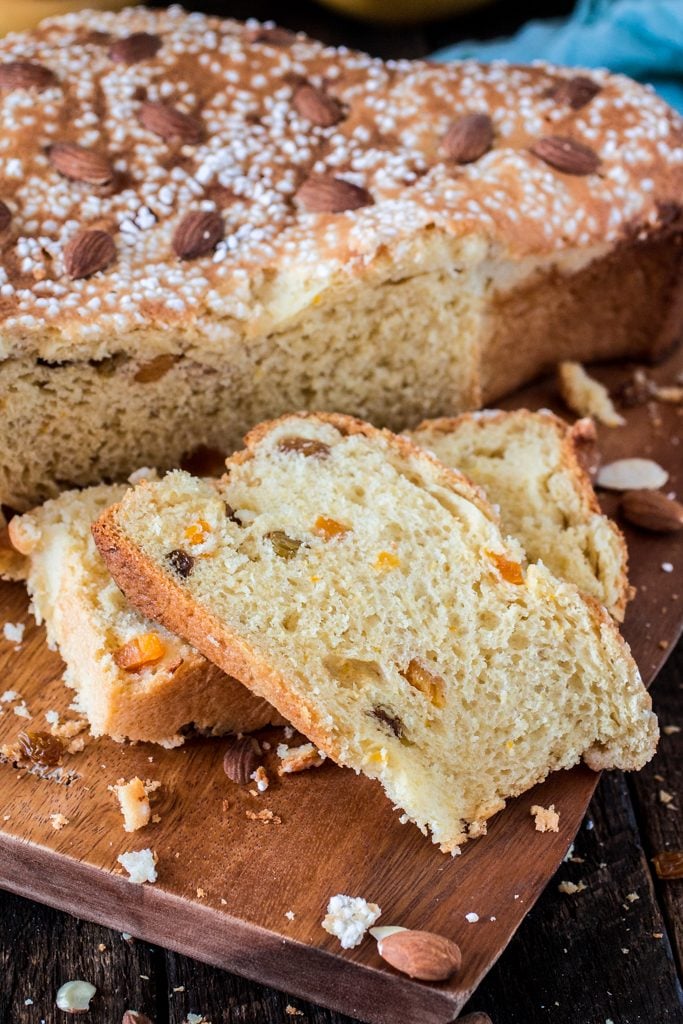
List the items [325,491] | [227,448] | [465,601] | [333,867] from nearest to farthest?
[333,867] < [465,601] < [325,491] < [227,448]

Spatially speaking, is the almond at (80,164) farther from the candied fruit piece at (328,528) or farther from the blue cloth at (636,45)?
the blue cloth at (636,45)

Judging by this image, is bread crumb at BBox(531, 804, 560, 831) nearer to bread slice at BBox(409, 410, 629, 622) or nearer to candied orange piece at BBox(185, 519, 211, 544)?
bread slice at BBox(409, 410, 629, 622)

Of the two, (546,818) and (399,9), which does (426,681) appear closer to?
(546,818)

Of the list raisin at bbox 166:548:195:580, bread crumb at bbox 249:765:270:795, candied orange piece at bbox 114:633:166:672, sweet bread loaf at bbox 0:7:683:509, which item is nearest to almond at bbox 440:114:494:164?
sweet bread loaf at bbox 0:7:683:509

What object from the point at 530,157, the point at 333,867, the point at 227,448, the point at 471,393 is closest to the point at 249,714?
the point at 333,867

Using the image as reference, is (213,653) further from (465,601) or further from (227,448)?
(227,448)

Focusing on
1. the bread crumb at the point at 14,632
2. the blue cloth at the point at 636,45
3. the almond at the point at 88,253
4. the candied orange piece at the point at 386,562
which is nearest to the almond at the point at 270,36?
the almond at the point at 88,253
